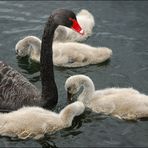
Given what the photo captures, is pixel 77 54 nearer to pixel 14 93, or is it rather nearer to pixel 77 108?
pixel 14 93

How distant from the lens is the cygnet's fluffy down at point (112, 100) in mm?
7066

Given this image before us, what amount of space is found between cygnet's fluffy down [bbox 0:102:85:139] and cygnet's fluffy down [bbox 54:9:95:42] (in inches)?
106

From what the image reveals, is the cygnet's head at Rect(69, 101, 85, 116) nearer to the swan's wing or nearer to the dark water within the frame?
the dark water

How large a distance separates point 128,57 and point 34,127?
2.80 metres

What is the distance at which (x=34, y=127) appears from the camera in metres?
6.65

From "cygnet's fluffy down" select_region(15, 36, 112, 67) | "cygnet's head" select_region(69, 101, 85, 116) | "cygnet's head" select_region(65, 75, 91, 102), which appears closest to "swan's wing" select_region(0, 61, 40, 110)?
"cygnet's head" select_region(65, 75, 91, 102)

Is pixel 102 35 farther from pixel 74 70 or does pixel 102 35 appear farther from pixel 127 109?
pixel 127 109

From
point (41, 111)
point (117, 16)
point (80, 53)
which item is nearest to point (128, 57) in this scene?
point (80, 53)

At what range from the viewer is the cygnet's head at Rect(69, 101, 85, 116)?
22.4ft

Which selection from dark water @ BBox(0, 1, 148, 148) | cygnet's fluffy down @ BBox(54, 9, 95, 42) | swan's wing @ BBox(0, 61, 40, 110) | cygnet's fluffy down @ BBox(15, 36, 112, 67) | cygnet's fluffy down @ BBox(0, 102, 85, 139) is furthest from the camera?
cygnet's fluffy down @ BBox(54, 9, 95, 42)

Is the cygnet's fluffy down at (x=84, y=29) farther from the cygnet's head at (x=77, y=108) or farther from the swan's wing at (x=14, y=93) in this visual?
the cygnet's head at (x=77, y=108)

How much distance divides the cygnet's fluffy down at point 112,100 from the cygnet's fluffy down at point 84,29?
6.50ft

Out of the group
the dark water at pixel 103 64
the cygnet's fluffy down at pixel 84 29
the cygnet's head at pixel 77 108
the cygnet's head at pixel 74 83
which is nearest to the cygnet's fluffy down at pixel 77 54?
the dark water at pixel 103 64

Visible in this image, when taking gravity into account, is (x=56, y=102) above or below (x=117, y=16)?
below
